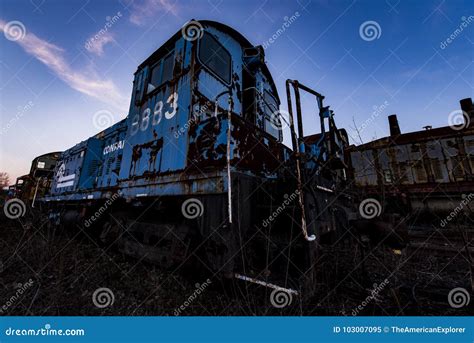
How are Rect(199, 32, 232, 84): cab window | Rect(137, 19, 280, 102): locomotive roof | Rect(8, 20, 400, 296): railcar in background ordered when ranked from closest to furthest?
Rect(8, 20, 400, 296): railcar in background, Rect(199, 32, 232, 84): cab window, Rect(137, 19, 280, 102): locomotive roof

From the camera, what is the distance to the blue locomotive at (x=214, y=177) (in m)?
2.58

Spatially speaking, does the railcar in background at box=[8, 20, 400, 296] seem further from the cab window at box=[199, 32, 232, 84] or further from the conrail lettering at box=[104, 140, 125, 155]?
the conrail lettering at box=[104, 140, 125, 155]

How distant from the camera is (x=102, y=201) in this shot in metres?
4.82

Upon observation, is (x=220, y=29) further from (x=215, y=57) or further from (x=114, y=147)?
(x=114, y=147)

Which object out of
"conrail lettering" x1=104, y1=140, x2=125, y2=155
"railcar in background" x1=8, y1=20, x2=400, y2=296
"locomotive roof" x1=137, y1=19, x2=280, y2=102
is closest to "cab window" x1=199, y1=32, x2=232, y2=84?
"railcar in background" x1=8, y1=20, x2=400, y2=296

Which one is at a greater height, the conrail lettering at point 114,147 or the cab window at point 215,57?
the cab window at point 215,57

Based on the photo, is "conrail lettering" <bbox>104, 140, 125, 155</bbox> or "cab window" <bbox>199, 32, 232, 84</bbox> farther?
"conrail lettering" <bbox>104, 140, 125, 155</bbox>

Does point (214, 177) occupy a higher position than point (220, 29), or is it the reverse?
point (220, 29)

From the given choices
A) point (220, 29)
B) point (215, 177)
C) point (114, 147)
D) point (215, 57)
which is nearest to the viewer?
point (215, 177)

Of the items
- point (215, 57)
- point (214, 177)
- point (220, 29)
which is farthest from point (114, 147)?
point (214, 177)

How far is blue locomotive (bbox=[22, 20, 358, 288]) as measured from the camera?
102 inches

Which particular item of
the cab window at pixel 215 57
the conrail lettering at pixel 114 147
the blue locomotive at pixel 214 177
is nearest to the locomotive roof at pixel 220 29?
the blue locomotive at pixel 214 177

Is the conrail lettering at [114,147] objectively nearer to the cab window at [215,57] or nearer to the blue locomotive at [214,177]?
the blue locomotive at [214,177]

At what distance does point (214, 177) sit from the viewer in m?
2.74
